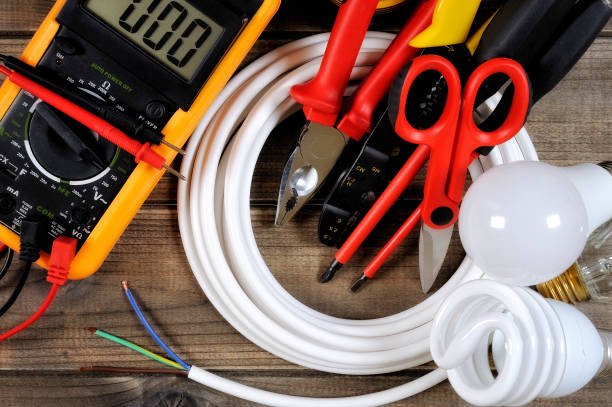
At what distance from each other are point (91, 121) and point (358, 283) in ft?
1.32

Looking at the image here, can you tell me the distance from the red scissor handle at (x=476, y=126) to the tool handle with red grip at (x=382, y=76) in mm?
95

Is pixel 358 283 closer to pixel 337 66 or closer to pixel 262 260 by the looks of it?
pixel 262 260

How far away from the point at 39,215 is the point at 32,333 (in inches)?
8.3

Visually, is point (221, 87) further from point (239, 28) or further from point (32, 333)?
point (32, 333)

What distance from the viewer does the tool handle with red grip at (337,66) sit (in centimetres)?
63

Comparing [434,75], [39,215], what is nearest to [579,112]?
[434,75]

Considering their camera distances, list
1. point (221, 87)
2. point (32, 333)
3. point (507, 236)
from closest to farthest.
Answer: point (507, 236), point (221, 87), point (32, 333)

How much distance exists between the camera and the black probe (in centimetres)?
64

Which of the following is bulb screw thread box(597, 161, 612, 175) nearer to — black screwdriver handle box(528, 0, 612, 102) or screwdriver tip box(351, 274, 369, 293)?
black screwdriver handle box(528, 0, 612, 102)

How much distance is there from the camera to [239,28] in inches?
25.5

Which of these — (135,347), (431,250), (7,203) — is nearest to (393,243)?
(431,250)

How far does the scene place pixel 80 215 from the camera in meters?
0.66

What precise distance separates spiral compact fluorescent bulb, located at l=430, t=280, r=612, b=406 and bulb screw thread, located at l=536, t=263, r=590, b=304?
0.10m

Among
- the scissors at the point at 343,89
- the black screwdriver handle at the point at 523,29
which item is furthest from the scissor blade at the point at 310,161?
the black screwdriver handle at the point at 523,29
